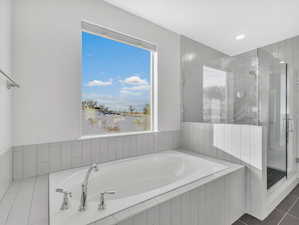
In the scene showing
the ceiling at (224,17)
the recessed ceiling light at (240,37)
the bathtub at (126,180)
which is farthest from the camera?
the recessed ceiling light at (240,37)

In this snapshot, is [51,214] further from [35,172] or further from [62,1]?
[62,1]

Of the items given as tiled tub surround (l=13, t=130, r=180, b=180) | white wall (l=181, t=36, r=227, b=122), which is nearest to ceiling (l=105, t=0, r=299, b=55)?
white wall (l=181, t=36, r=227, b=122)

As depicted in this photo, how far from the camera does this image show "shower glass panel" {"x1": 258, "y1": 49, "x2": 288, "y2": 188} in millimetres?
2189

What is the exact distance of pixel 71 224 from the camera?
80 centimetres

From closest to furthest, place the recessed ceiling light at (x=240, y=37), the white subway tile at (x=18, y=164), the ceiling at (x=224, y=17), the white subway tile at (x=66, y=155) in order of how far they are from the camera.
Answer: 1. the white subway tile at (x=18, y=164)
2. the white subway tile at (x=66, y=155)
3. the ceiling at (x=224, y=17)
4. the recessed ceiling light at (x=240, y=37)

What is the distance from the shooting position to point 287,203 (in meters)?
1.97

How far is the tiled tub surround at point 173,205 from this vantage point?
92cm

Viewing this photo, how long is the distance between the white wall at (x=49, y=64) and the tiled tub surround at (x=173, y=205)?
49 centimetres

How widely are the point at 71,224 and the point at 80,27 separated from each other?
1.80 meters

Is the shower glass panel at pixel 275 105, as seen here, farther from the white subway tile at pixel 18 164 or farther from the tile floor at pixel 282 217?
the white subway tile at pixel 18 164

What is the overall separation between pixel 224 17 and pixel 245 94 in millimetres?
1198

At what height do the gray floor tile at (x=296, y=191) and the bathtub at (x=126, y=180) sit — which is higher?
the bathtub at (x=126, y=180)

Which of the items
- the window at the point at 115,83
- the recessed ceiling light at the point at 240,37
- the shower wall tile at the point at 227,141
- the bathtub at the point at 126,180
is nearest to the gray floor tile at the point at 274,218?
the shower wall tile at the point at 227,141

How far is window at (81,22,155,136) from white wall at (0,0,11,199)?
646 mm
